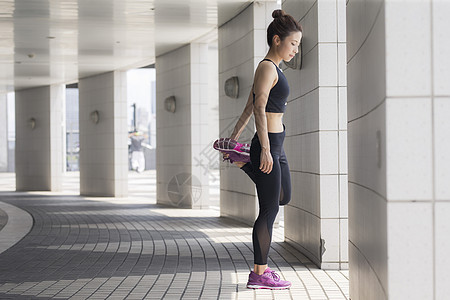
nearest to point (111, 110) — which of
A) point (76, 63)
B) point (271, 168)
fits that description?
point (76, 63)

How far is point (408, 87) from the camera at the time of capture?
2127 mm

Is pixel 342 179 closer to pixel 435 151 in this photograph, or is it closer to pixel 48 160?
pixel 435 151

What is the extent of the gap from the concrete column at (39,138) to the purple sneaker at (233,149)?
13307mm

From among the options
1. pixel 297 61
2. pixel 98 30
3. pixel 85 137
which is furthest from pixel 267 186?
pixel 85 137

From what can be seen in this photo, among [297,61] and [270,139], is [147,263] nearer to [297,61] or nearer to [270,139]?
[270,139]

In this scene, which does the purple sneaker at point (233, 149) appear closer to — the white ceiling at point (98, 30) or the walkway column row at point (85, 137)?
the white ceiling at point (98, 30)

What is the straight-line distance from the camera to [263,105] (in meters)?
3.66

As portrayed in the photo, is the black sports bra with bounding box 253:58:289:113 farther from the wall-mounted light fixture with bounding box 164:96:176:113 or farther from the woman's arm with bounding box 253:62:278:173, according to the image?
the wall-mounted light fixture with bounding box 164:96:176:113

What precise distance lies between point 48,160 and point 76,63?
15.6 feet

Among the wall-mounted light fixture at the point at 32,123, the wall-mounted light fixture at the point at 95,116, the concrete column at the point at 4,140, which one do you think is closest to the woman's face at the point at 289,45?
the wall-mounted light fixture at the point at 95,116

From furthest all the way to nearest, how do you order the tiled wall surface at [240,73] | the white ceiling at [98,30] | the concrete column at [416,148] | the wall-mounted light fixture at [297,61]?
the white ceiling at [98,30] < the tiled wall surface at [240,73] < the wall-mounted light fixture at [297,61] < the concrete column at [416,148]

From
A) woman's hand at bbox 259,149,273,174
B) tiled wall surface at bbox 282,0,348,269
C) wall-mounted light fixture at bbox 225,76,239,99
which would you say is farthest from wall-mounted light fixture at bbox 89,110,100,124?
woman's hand at bbox 259,149,273,174

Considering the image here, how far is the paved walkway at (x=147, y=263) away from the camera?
3.81 m

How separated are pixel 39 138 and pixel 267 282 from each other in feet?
46.0
